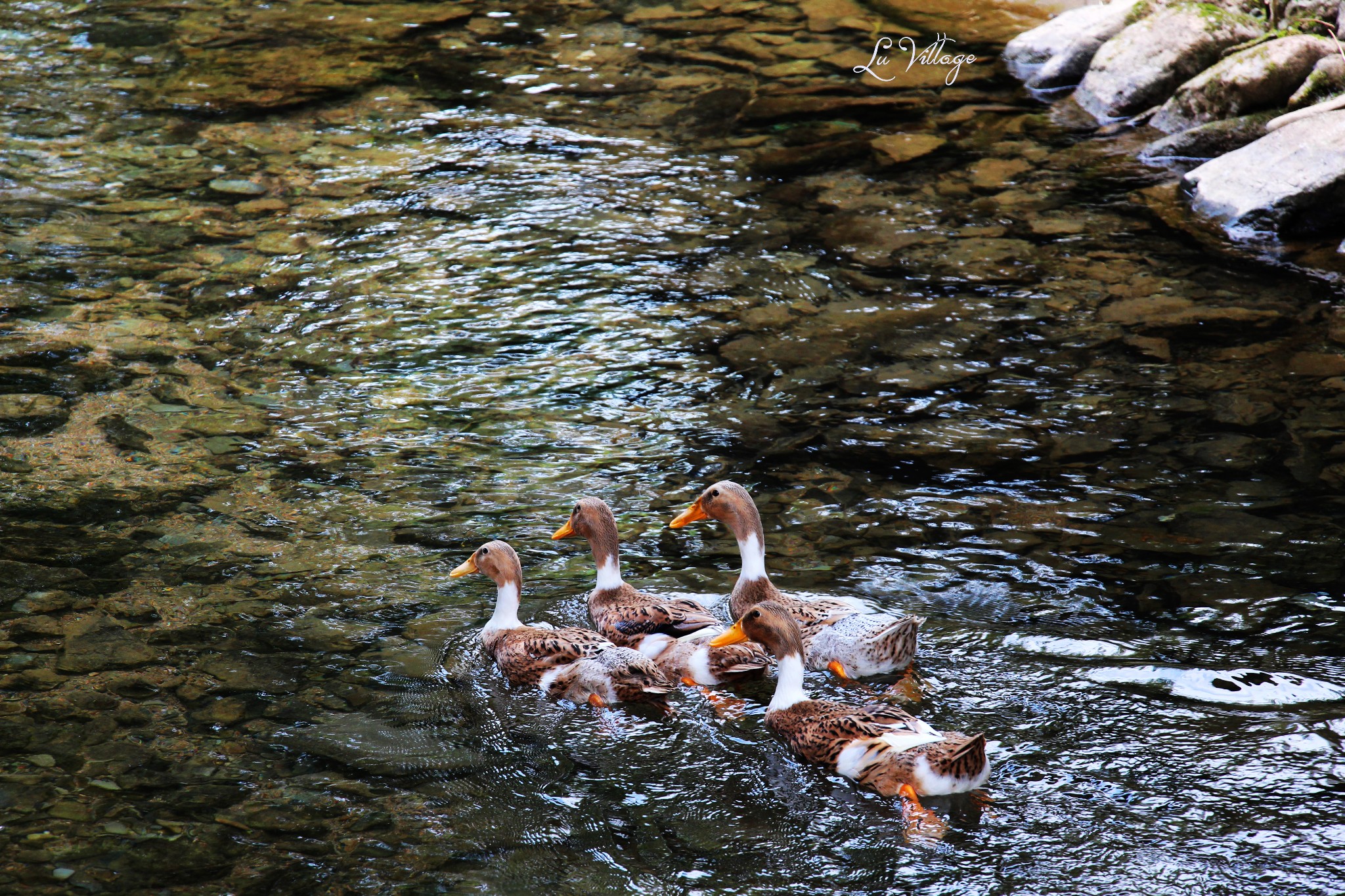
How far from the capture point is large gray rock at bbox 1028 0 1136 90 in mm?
12906

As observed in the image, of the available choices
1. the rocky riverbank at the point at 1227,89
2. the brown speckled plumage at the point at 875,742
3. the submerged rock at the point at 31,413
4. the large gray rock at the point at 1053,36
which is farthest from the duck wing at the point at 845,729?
the large gray rock at the point at 1053,36

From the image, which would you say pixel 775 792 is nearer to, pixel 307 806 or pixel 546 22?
pixel 307 806

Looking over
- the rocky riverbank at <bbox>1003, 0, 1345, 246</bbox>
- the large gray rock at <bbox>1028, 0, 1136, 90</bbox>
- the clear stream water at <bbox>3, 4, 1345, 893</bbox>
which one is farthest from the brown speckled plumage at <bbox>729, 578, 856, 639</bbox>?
the large gray rock at <bbox>1028, 0, 1136, 90</bbox>

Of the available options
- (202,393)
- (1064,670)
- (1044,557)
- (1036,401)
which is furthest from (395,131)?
(1064,670)

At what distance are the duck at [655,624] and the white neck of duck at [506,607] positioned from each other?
17.3 inches

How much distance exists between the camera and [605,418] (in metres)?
7.86

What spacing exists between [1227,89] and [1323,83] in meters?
0.80

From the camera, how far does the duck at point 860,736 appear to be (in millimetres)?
4598

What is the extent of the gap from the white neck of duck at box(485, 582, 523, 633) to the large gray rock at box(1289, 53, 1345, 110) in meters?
8.61

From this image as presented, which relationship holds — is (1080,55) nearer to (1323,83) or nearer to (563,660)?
(1323,83)

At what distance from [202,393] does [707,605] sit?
12.7 feet

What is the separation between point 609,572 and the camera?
241 inches

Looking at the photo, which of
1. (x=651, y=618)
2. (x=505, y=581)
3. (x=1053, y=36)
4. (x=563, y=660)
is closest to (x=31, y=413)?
(x=505, y=581)

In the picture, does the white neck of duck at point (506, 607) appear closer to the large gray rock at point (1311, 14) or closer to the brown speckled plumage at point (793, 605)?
the brown speckled plumage at point (793, 605)
